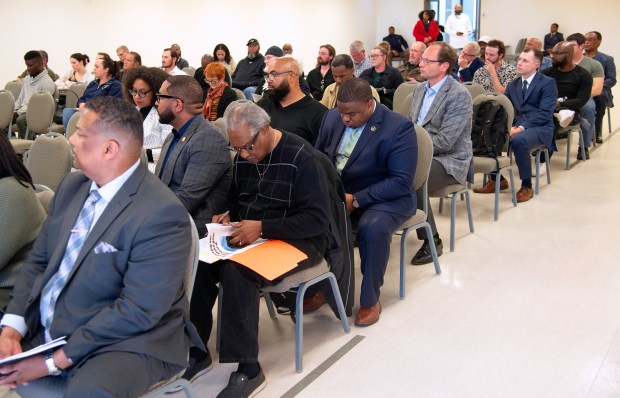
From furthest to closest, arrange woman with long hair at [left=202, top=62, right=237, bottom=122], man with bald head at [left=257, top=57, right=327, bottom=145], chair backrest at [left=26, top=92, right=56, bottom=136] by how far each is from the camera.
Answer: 1. chair backrest at [left=26, top=92, right=56, bottom=136]
2. woman with long hair at [left=202, top=62, right=237, bottom=122]
3. man with bald head at [left=257, top=57, right=327, bottom=145]

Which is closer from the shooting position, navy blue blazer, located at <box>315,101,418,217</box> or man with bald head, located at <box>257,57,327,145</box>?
navy blue blazer, located at <box>315,101,418,217</box>

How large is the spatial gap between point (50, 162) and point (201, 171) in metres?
0.94

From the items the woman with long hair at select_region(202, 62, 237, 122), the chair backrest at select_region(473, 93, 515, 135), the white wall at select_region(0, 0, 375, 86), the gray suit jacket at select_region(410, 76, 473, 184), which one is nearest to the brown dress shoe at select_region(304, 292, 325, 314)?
the gray suit jacket at select_region(410, 76, 473, 184)

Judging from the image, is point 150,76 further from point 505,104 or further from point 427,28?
point 427,28

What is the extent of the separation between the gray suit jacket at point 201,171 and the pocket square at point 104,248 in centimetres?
103

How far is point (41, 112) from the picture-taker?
19.4 feet

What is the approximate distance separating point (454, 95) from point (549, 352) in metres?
1.94

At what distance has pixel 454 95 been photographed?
4219mm

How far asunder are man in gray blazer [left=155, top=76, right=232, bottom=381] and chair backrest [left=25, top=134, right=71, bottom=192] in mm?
586

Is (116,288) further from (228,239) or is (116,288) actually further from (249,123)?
(249,123)

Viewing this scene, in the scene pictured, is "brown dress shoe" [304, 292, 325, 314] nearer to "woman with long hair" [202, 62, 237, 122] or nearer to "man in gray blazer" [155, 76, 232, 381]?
"man in gray blazer" [155, 76, 232, 381]

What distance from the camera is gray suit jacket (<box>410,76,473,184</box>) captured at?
4156mm

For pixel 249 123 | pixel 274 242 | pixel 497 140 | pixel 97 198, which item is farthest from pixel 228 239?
pixel 497 140

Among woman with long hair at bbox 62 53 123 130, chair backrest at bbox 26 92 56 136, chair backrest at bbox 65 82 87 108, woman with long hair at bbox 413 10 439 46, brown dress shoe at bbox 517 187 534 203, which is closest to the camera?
brown dress shoe at bbox 517 187 534 203
